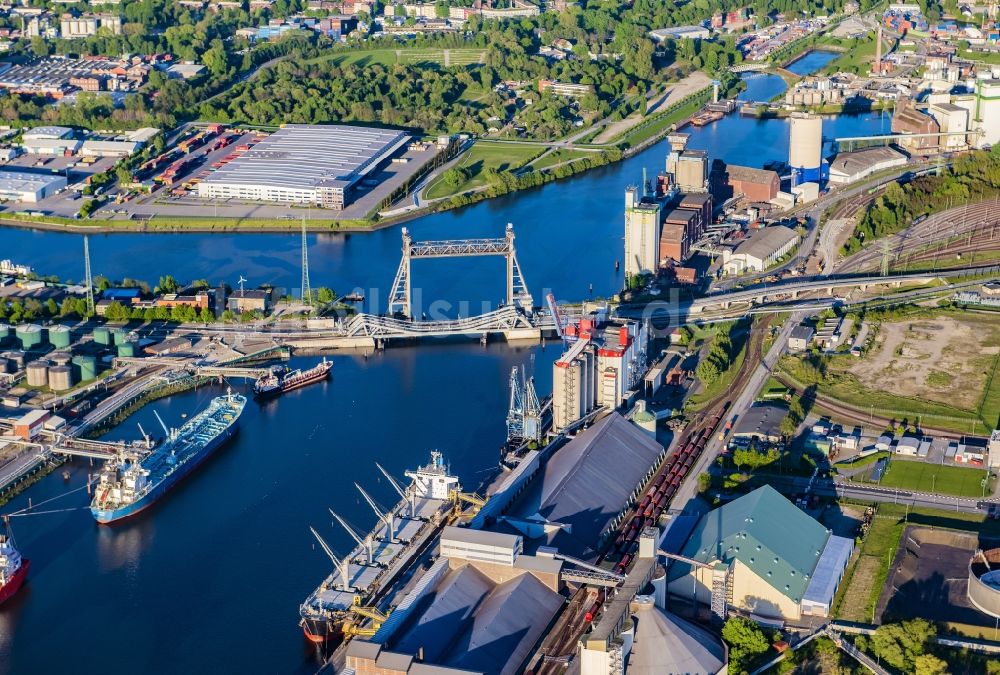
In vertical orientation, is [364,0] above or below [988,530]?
above

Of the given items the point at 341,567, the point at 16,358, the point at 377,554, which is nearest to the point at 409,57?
the point at 16,358

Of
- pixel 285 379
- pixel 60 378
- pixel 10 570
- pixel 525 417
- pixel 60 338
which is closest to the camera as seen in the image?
pixel 10 570

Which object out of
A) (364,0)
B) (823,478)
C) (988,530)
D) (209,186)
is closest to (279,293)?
(209,186)

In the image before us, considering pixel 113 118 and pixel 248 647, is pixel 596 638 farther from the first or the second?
pixel 113 118

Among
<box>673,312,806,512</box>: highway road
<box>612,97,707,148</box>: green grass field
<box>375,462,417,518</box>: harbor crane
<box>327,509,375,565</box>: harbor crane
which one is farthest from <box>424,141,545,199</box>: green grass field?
<box>327,509,375,565</box>: harbor crane

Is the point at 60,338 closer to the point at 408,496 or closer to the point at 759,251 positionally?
the point at 408,496

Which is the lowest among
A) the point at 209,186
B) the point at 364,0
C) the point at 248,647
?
the point at 248,647

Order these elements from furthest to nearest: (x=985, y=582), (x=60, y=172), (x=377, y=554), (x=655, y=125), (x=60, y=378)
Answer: (x=655, y=125), (x=60, y=172), (x=60, y=378), (x=377, y=554), (x=985, y=582)
